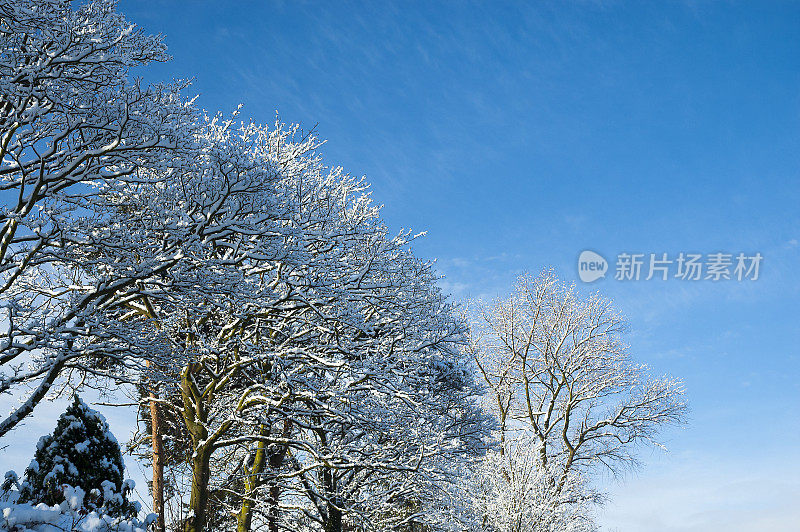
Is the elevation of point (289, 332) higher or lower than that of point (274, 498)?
higher

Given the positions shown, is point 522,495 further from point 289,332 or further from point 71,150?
point 71,150

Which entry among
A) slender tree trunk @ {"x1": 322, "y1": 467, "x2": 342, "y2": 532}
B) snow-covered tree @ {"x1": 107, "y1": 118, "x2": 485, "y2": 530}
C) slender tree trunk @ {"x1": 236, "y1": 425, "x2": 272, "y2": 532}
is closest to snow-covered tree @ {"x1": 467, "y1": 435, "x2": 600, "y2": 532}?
snow-covered tree @ {"x1": 107, "y1": 118, "x2": 485, "y2": 530}

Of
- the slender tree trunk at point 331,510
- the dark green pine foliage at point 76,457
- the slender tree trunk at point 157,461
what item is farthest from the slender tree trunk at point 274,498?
the dark green pine foliage at point 76,457

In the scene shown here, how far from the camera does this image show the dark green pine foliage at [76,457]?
9.40m

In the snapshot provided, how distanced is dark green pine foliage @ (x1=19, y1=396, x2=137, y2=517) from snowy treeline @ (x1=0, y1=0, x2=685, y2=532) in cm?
65

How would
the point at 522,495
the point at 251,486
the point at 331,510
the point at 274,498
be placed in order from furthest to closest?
Answer: the point at 522,495 → the point at 274,498 → the point at 331,510 → the point at 251,486

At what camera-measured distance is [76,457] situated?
977 centimetres

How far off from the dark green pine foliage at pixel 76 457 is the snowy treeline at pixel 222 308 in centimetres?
65

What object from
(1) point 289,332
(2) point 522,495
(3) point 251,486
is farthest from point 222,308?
(2) point 522,495

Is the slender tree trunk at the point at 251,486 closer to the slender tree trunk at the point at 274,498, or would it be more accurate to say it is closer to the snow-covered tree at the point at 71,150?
the slender tree trunk at the point at 274,498

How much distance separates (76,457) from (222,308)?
3278 millimetres

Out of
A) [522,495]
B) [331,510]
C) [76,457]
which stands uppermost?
[522,495]

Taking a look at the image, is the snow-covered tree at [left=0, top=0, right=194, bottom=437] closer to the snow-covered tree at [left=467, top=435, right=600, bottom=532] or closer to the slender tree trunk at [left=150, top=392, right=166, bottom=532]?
the slender tree trunk at [left=150, top=392, right=166, bottom=532]

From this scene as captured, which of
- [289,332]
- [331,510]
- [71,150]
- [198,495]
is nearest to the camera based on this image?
[71,150]
